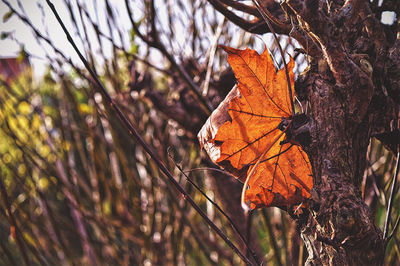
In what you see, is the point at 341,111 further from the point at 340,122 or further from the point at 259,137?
the point at 259,137

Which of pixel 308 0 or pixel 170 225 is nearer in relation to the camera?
pixel 308 0

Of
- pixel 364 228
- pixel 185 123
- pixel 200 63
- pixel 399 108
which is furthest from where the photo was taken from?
pixel 200 63

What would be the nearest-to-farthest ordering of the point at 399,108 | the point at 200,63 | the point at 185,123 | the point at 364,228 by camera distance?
the point at 364,228 → the point at 399,108 → the point at 185,123 → the point at 200,63

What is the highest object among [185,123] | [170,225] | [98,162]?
[185,123]

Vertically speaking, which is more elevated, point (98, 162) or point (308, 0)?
point (308, 0)

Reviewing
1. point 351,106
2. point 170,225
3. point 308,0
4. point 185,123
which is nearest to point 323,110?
point 351,106

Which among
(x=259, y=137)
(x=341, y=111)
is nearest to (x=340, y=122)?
(x=341, y=111)

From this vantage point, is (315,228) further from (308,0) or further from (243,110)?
(308,0)
